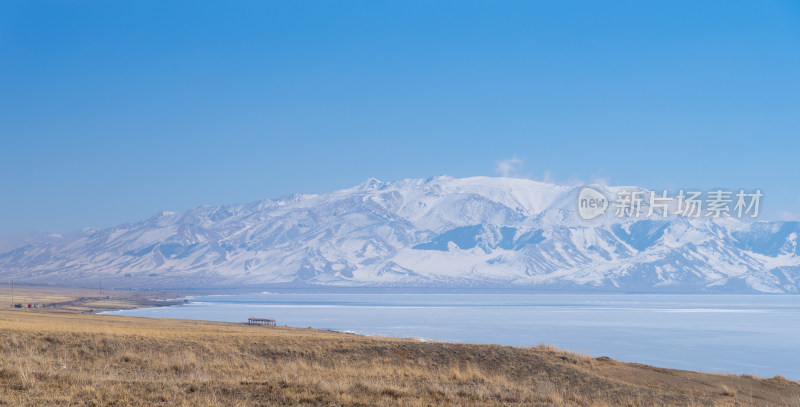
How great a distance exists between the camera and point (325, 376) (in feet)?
61.3

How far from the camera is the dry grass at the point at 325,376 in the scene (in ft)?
47.8

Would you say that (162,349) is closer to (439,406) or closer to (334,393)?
(334,393)

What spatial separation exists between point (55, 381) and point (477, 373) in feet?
35.8

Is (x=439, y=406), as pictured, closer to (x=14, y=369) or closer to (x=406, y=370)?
(x=406, y=370)

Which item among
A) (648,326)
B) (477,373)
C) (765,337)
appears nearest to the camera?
(477,373)

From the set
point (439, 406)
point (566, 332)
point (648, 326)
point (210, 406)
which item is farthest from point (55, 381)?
point (648, 326)

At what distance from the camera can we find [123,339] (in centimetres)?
2430

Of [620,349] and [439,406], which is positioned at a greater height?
[439,406]

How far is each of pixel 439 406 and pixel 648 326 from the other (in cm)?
9383

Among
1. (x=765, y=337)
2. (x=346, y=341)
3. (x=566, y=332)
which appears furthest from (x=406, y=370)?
(x=765, y=337)

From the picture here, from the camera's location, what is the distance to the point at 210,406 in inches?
527

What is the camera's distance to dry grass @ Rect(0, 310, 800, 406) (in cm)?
1458

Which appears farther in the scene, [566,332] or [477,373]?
[566,332]

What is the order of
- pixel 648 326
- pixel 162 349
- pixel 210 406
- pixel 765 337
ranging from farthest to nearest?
pixel 648 326, pixel 765 337, pixel 162 349, pixel 210 406
